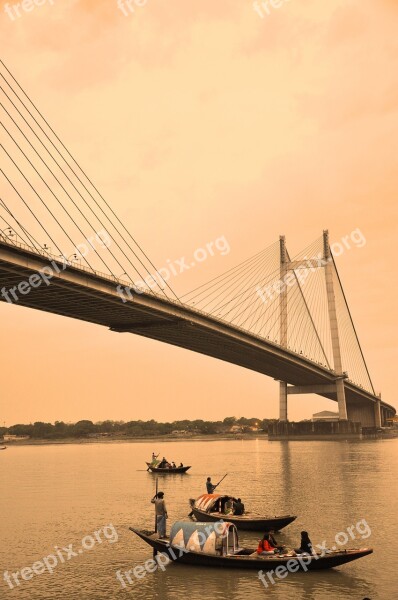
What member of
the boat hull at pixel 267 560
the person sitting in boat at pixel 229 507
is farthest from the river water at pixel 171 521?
the person sitting in boat at pixel 229 507

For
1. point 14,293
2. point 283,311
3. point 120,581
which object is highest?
point 283,311

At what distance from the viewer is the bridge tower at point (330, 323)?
9988cm

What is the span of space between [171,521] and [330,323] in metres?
76.5

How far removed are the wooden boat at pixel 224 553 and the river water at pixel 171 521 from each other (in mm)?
272

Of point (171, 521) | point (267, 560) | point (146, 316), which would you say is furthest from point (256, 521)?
point (146, 316)

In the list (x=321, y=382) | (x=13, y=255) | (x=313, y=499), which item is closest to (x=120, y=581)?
(x=313, y=499)

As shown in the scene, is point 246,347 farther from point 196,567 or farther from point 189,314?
point 196,567

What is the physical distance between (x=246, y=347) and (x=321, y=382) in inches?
1282

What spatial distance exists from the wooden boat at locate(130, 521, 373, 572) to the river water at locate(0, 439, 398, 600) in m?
0.27

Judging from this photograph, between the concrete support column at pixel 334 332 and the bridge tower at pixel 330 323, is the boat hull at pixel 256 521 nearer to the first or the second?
the bridge tower at pixel 330 323

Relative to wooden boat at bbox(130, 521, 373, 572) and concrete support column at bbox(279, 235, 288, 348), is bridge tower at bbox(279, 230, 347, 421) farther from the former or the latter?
wooden boat at bbox(130, 521, 373, 572)

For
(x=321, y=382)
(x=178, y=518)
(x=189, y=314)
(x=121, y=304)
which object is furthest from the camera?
(x=321, y=382)

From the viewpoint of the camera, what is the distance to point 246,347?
7688 cm

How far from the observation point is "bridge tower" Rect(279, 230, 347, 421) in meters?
99.9
